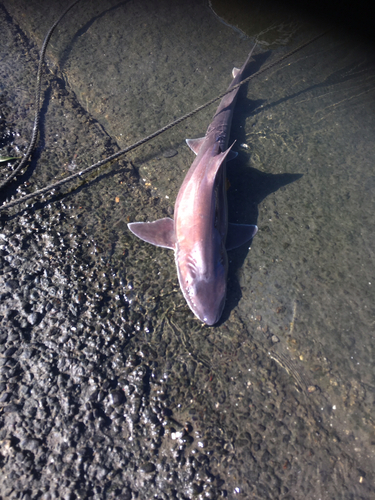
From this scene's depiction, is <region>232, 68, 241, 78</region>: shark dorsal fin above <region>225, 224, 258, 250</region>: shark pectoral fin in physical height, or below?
above

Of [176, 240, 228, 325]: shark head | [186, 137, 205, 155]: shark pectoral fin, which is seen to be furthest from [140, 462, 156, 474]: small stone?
[186, 137, 205, 155]: shark pectoral fin

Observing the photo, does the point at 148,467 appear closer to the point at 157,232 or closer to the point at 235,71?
the point at 157,232

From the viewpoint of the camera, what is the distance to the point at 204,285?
2438 millimetres

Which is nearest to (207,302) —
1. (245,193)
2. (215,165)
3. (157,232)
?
(157,232)

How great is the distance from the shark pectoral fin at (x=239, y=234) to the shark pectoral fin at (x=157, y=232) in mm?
530

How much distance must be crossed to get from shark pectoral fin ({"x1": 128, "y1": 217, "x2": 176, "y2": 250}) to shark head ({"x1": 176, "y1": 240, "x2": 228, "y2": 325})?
284 mm

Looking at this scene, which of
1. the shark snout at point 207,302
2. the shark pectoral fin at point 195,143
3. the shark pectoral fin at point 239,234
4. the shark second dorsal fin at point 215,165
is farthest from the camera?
the shark pectoral fin at point 195,143

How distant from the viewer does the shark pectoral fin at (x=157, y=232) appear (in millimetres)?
2746

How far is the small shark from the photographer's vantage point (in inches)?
96.1

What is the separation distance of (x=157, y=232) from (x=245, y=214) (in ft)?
3.29

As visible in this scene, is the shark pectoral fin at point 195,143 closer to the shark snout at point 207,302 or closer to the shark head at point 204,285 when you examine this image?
the shark head at point 204,285

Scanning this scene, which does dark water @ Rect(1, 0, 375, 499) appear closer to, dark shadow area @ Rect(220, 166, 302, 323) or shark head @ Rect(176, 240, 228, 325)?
dark shadow area @ Rect(220, 166, 302, 323)

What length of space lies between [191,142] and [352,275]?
2222 millimetres

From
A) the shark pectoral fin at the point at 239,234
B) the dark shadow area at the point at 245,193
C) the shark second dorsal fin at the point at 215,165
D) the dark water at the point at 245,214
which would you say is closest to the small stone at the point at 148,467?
the dark water at the point at 245,214
